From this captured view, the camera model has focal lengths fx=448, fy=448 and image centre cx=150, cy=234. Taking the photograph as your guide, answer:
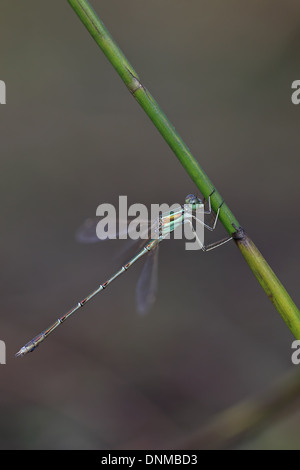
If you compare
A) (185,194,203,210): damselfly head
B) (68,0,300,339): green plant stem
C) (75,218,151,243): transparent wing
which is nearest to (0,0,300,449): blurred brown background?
(75,218,151,243): transparent wing

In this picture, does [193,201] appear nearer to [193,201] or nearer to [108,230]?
[193,201]

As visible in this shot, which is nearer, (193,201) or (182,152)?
(182,152)

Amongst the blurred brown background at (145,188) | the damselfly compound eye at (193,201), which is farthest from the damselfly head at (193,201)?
the blurred brown background at (145,188)

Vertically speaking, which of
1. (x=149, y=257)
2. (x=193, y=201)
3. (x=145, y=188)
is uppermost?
(x=145, y=188)

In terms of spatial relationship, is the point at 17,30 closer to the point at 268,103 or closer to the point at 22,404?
the point at 268,103

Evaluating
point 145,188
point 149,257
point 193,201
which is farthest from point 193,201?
point 145,188

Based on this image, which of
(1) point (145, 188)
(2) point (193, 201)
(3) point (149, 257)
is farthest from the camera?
(1) point (145, 188)

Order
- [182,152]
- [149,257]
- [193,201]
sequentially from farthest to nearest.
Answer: [149,257], [193,201], [182,152]
